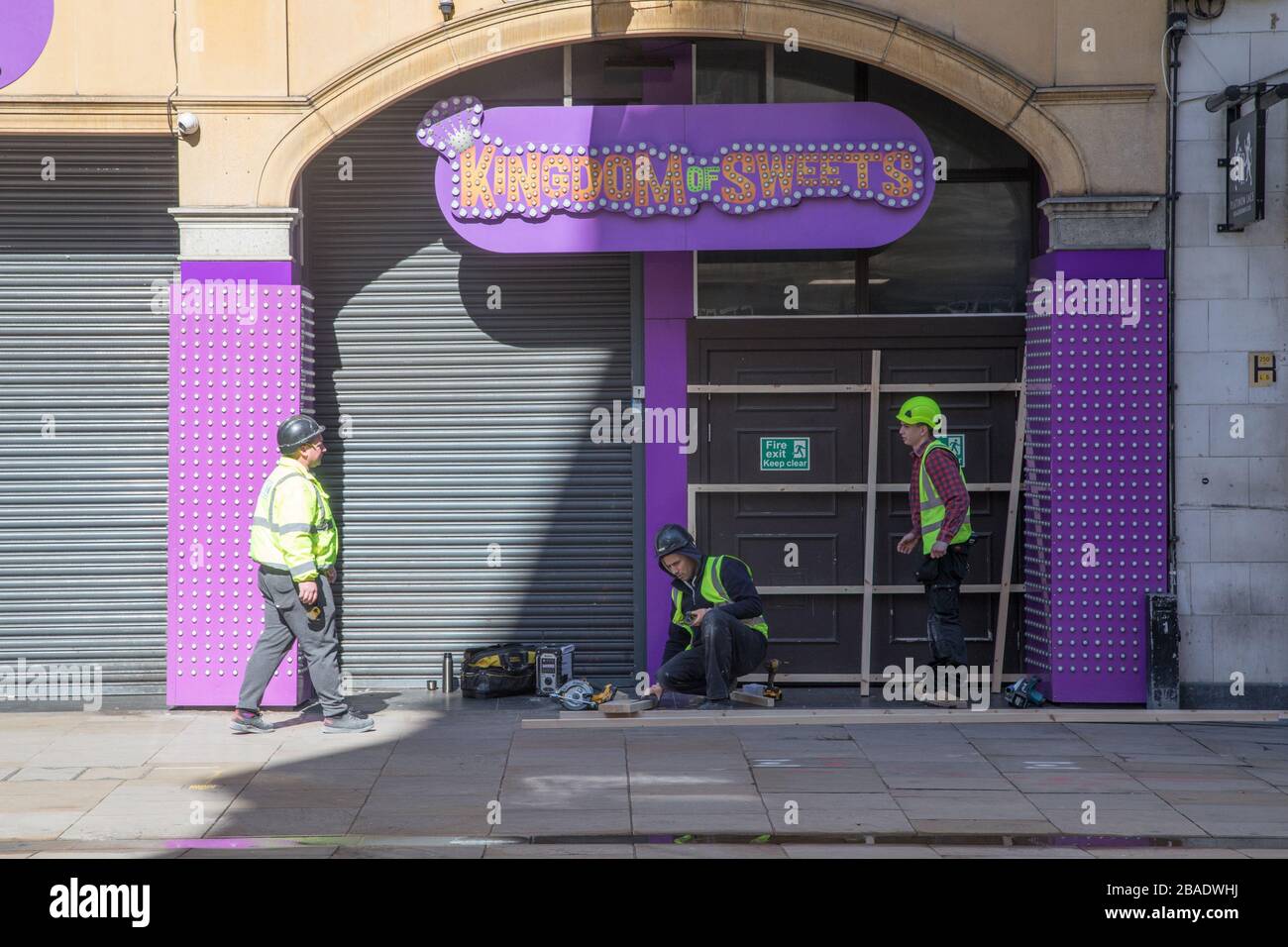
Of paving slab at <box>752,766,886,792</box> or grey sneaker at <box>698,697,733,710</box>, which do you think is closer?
paving slab at <box>752,766,886,792</box>

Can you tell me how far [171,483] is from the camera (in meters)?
10.5

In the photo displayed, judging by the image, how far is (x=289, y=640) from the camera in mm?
9820

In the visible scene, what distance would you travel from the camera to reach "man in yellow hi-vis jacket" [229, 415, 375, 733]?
9555mm

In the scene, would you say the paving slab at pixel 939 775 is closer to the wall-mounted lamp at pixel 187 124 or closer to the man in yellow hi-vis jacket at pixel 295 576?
the man in yellow hi-vis jacket at pixel 295 576

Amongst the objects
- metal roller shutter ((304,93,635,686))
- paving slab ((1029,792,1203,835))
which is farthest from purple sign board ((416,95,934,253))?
paving slab ((1029,792,1203,835))

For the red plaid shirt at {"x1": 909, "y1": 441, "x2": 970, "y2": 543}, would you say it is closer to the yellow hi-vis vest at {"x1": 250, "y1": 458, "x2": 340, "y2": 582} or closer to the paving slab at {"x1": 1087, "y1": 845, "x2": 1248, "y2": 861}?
the paving slab at {"x1": 1087, "y1": 845, "x2": 1248, "y2": 861}

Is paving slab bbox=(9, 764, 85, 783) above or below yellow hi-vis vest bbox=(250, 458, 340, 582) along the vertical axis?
below

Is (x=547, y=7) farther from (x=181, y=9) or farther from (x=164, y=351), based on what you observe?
(x=164, y=351)

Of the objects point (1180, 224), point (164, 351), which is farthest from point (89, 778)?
point (1180, 224)

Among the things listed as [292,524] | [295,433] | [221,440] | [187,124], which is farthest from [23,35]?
[292,524]

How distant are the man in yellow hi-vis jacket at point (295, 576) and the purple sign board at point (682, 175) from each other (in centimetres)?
221

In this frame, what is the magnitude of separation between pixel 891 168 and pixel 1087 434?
236 centimetres

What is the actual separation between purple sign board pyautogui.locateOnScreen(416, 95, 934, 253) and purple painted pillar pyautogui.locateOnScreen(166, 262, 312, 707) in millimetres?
1582

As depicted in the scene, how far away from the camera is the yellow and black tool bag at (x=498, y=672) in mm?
11039
